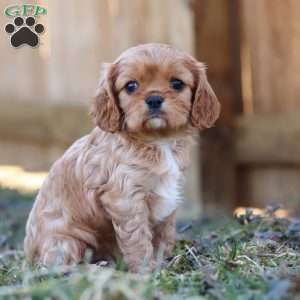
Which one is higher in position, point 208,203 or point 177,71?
point 177,71

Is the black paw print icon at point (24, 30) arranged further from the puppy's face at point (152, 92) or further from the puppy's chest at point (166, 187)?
the puppy's chest at point (166, 187)

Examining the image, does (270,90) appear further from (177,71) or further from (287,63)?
(177,71)

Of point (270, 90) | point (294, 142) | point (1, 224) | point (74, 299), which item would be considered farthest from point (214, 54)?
point (74, 299)

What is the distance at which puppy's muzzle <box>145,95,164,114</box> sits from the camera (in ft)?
17.0

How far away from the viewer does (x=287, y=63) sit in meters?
9.64

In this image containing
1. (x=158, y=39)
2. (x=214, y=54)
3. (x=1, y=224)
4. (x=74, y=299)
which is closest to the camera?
(x=74, y=299)

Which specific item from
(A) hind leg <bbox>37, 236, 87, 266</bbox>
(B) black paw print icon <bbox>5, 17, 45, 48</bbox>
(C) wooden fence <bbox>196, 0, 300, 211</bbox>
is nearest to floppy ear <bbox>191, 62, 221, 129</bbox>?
(A) hind leg <bbox>37, 236, 87, 266</bbox>

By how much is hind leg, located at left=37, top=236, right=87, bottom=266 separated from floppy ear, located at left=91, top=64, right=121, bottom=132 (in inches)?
31.9

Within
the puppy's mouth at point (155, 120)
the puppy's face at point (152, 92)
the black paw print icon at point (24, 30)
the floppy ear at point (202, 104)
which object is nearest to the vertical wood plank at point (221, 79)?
the black paw print icon at point (24, 30)

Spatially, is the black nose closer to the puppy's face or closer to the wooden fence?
the puppy's face

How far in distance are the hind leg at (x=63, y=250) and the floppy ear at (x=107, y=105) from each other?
31.9 inches

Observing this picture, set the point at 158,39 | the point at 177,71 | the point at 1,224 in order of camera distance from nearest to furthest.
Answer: the point at 177,71
the point at 1,224
the point at 158,39

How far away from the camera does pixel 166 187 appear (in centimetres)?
540

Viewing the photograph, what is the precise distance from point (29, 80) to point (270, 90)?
2.98 meters
